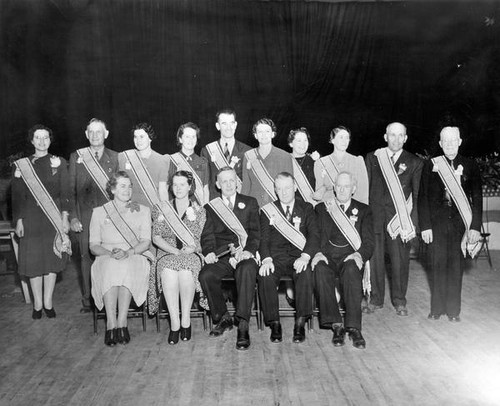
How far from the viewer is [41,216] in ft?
13.0

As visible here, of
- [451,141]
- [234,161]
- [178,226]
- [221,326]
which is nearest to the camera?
[221,326]

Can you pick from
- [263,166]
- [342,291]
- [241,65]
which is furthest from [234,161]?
[241,65]

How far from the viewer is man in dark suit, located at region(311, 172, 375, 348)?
10.8ft

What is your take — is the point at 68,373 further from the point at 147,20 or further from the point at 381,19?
the point at 381,19

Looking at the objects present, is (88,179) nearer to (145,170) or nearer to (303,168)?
(145,170)

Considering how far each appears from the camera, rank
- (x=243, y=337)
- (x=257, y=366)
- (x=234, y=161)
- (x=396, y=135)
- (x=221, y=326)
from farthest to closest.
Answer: (x=234, y=161), (x=396, y=135), (x=221, y=326), (x=243, y=337), (x=257, y=366)

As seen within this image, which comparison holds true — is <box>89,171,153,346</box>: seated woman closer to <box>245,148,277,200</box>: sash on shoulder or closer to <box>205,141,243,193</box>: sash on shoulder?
<box>205,141,243,193</box>: sash on shoulder

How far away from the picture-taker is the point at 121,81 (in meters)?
6.40

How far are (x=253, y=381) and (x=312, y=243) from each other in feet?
3.58

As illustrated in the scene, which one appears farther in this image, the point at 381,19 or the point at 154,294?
the point at 381,19

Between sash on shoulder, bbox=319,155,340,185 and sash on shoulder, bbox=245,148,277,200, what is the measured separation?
0.40 meters

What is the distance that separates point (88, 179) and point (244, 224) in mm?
1176

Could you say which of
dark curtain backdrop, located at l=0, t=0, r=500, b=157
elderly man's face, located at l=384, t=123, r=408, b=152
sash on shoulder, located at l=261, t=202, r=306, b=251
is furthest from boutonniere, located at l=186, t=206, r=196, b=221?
dark curtain backdrop, located at l=0, t=0, r=500, b=157

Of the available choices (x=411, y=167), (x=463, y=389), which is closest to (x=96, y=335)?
(x=463, y=389)
